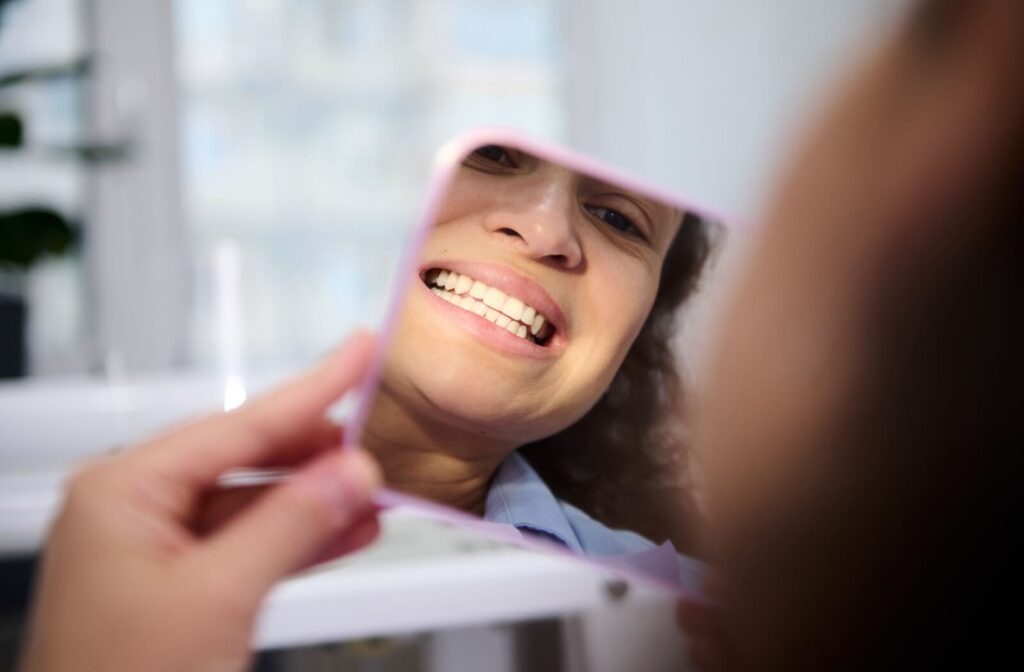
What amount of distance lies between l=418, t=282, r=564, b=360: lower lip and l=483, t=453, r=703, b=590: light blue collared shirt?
5 centimetres

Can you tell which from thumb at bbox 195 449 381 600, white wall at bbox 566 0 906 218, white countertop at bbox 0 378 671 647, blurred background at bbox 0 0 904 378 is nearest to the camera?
thumb at bbox 195 449 381 600

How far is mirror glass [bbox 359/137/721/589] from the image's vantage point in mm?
390

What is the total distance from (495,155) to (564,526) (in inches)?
6.0

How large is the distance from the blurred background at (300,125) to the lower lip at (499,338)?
1109 millimetres

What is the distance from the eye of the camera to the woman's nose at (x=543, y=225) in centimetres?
40

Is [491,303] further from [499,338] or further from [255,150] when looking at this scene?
[255,150]

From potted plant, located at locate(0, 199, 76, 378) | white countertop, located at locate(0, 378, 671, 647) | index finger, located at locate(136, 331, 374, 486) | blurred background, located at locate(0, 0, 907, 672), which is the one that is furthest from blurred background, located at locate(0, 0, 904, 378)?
index finger, located at locate(136, 331, 374, 486)

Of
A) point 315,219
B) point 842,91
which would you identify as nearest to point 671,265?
point 842,91

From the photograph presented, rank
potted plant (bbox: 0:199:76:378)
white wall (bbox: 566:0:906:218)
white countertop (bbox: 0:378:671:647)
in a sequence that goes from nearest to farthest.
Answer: white countertop (bbox: 0:378:671:647), potted plant (bbox: 0:199:76:378), white wall (bbox: 566:0:906:218)

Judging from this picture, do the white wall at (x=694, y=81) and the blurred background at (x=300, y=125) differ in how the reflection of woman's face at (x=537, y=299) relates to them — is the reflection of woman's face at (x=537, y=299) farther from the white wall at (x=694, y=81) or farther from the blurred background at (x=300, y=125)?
the white wall at (x=694, y=81)

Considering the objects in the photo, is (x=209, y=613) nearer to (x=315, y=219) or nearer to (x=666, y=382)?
(x=666, y=382)

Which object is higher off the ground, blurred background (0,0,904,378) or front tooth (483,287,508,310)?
front tooth (483,287,508,310)

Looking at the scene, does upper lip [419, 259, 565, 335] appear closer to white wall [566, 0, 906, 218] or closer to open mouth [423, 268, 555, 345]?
open mouth [423, 268, 555, 345]

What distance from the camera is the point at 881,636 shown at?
0.24 m
